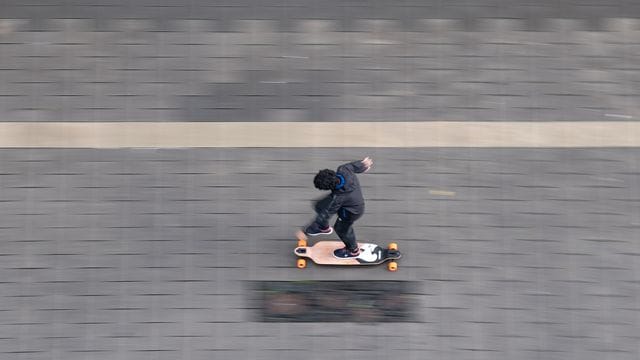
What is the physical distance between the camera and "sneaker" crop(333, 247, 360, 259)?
36.1ft

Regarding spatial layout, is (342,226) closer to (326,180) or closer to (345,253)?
(345,253)

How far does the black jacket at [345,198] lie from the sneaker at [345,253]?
2.22ft

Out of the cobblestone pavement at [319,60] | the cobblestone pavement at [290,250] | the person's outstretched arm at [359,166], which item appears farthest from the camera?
the cobblestone pavement at [319,60]

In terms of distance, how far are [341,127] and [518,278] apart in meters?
3.06

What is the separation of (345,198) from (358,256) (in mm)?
1090

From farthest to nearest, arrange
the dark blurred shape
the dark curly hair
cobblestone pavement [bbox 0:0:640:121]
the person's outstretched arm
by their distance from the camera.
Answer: cobblestone pavement [bbox 0:0:640:121] < the dark blurred shape < the person's outstretched arm < the dark curly hair

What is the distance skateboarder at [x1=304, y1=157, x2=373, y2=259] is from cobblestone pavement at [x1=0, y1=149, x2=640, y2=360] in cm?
65

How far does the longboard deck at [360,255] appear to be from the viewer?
36.1ft

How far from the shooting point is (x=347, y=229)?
10.7 m

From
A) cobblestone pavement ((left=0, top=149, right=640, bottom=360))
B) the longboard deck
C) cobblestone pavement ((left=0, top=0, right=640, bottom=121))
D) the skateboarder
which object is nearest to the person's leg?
the skateboarder

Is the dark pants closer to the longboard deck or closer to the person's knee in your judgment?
the person's knee

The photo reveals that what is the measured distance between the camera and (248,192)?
1152cm

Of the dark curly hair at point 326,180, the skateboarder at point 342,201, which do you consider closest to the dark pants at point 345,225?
the skateboarder at point 342,201

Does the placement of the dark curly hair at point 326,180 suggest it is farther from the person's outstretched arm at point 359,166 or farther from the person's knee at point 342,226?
the person's knee at point 342,226
